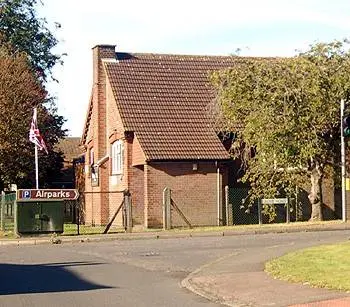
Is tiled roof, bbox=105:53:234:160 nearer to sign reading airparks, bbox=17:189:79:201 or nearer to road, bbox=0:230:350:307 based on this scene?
sign reading airparks, bbox=17:189:79:201

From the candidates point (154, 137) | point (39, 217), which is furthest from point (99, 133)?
point (39, 217)

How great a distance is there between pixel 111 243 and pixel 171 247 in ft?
11.7

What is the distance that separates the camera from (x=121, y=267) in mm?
17453

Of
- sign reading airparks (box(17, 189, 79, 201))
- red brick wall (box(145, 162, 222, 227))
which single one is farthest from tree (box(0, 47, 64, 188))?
sign reading airparks (box(17, 189, 79, 201))

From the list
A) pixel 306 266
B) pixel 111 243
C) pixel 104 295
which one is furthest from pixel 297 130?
pixel 104 295

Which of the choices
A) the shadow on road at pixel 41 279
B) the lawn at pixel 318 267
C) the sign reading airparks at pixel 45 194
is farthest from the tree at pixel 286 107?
the shadow on road at pixel 41 279

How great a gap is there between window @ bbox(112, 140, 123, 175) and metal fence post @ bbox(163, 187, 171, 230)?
4.51 m

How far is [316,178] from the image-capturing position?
105ft

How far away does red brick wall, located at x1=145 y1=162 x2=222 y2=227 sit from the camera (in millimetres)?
32062

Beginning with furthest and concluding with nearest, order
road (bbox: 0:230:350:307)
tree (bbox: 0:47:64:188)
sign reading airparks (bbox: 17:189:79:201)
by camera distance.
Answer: tree (bbox: 0:47:64:188), sign reading airparks (bbox: 17:189:79:201), road (bbox: 0:230:350:307)

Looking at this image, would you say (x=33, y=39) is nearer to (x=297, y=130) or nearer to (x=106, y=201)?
(x=106, y=201)

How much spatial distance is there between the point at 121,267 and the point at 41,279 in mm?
2430

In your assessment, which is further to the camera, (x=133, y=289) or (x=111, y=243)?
(x=111, y=243)

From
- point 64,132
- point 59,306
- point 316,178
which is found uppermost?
point 64,132
